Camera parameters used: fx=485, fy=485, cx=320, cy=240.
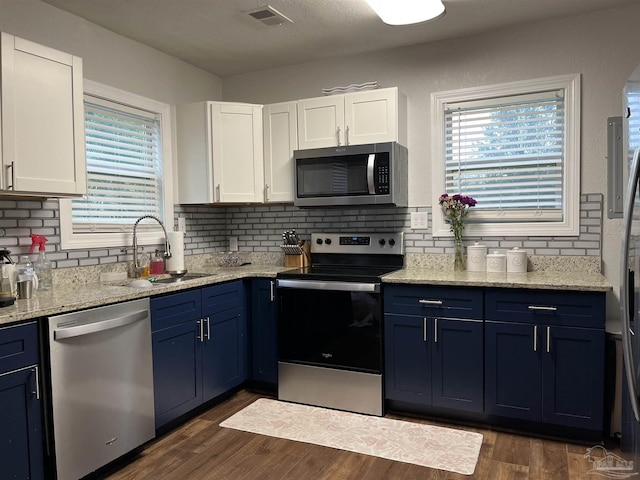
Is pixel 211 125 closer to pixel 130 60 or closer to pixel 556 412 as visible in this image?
pixel 130 60

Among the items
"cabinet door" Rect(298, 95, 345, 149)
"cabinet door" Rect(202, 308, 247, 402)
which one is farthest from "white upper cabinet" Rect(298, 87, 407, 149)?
"cabinet door" Rect(202, 308, 247, 402)

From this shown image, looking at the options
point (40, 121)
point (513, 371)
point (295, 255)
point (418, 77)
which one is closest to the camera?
point (40, 121)

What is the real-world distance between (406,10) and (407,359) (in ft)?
6.68

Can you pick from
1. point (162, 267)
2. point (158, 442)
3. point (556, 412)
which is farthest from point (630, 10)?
point (158, 442)

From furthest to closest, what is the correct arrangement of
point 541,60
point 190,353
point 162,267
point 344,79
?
point 344,79 → point 162,267 → point 541,60 → point 190,353

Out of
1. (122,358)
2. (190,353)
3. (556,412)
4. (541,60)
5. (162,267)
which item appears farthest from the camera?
(162,267)

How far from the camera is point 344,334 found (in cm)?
311

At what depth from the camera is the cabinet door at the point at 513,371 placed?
2.69m

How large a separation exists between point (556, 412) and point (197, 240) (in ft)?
9.17

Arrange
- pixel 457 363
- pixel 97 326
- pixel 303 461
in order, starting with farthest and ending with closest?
pixel 457 363, pixel 303 461, pixel 97 326

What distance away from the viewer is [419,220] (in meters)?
3.52

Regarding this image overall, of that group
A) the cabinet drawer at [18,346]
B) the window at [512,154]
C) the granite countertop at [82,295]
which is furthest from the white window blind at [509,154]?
the cabinet drawer at [18,346]

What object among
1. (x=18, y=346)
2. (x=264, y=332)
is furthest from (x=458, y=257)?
(x=18, y=346)

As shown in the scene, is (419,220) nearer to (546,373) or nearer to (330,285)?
(330,285)
